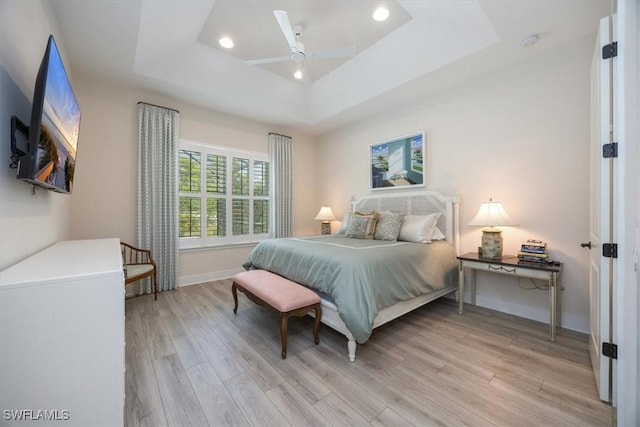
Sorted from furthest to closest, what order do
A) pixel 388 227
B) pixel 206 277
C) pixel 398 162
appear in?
1. pixel 206 277
2. pixel 398 162
3. pixel 388 227

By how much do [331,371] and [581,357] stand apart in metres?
1.93

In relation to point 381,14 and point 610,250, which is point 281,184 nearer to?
point 381,14

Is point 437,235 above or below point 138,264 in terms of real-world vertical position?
above

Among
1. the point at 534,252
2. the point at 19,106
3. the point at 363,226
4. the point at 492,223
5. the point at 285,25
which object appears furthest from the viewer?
the point at 363,226

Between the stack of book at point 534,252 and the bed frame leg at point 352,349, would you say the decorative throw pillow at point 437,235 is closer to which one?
the stack of book at point 534,252

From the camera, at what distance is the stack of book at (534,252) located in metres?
2.38

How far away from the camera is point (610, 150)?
4.54 ft

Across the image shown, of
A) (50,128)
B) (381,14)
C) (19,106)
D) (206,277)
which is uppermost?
(381,14)

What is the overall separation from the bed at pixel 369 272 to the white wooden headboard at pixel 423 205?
1cm

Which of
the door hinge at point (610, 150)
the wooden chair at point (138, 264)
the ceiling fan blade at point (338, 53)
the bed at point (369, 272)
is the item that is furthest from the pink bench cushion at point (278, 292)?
the ceiling fan blade at point (338, 53)

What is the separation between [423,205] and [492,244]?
1008 millimetres

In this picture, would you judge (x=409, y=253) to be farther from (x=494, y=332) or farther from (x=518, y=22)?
(x=518, y=22)

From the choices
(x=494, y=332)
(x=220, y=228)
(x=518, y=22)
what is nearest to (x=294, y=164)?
(x=220, y=228)

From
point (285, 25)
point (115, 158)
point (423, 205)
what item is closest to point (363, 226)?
point (423, 205)
